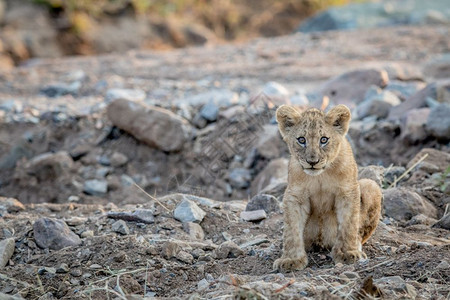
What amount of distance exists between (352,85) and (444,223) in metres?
5.02

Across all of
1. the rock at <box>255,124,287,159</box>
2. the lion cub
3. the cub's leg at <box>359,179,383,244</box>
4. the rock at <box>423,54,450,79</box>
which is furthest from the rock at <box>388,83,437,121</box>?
the lion cub

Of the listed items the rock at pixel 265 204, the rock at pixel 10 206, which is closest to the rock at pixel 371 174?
the rock at pixel 265 204

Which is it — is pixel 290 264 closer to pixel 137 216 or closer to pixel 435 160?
pixel 137 216

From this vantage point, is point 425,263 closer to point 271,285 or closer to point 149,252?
point 271,285

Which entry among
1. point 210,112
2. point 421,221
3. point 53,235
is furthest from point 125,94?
point 421,221

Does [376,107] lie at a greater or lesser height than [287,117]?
lesser

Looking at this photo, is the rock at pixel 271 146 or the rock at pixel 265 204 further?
the rock at pixel 271 146

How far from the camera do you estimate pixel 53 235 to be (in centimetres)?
596

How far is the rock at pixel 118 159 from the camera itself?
10266 mm

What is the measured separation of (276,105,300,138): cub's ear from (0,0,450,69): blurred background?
37.5 feet

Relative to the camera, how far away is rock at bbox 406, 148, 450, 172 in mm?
7758

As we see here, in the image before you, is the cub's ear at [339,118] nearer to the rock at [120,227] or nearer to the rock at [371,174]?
the rock at [371,174]

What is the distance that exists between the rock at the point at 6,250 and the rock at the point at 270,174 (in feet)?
11.7

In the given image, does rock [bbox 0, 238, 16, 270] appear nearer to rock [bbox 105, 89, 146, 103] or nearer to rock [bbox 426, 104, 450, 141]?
rock [bbox 426, 104, 450, 141]
